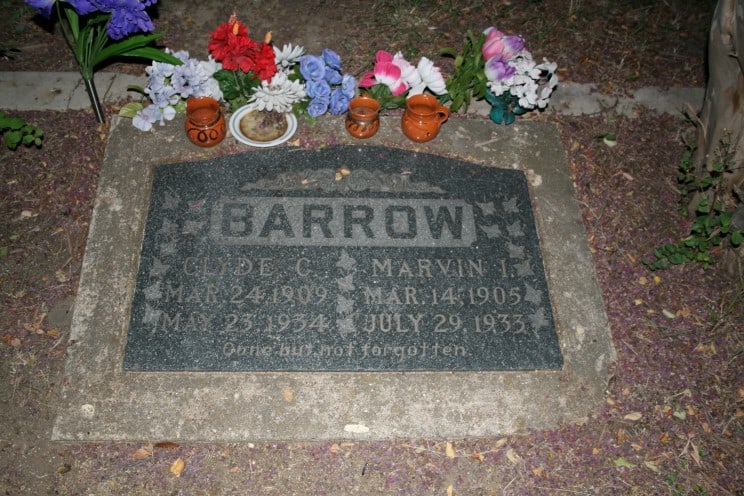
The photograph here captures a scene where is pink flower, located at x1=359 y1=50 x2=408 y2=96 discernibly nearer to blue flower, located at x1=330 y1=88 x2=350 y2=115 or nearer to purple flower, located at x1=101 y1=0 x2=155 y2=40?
blue flower, located at x1=330 y1=88 x2=350 y2=115

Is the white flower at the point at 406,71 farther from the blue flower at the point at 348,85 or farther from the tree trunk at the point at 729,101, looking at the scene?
the tree trunk at the point at 729,101

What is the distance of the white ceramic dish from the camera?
275cm

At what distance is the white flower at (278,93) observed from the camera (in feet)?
8.81

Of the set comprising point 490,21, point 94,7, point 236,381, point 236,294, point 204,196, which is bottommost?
point 236,381

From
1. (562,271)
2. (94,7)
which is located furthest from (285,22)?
(562,271)

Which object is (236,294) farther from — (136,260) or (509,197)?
(509,197)

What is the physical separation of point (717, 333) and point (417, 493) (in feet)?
5.23

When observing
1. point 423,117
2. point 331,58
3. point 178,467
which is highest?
point 331,58

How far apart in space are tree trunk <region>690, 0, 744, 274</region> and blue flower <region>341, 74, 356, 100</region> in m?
1.77

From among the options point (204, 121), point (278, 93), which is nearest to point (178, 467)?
point (204, 121)

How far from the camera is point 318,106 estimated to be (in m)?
2.79

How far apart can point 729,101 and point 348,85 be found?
1.83 m

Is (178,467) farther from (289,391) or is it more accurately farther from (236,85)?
(236,85)

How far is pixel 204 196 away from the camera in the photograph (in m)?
2.61
